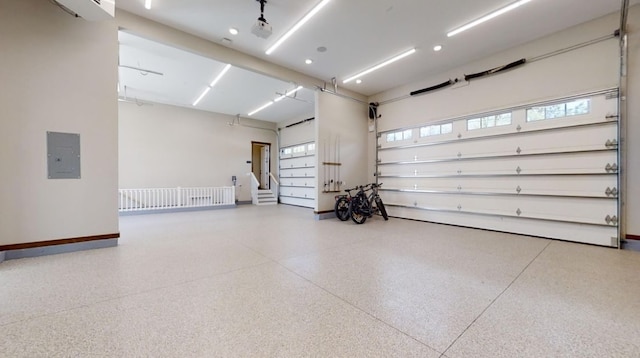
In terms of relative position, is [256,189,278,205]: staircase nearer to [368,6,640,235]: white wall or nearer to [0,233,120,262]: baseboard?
[0,233,120,262]: baseboard

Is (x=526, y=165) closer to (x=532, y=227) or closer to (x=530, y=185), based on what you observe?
(x=530, y=185)

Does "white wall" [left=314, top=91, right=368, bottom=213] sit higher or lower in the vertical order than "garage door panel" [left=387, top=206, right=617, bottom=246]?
higher

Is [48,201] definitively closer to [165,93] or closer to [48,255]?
[48,255]

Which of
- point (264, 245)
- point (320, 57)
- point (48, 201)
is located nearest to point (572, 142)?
point (320, 57)

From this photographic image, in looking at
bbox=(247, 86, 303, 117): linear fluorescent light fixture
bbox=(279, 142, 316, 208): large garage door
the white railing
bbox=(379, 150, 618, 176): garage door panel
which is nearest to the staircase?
bbox=(279, 142, 316, 208): large garage door

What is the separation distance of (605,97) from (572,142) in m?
0.74

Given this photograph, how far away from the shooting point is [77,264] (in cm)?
280

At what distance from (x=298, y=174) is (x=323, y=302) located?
7845mm

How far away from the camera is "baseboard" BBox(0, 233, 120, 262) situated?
2934 millimetres

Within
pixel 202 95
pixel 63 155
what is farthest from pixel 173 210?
pixel 63 155

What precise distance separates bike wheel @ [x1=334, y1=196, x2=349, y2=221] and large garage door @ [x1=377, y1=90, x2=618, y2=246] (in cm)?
159

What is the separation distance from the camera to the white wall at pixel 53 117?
2.95m

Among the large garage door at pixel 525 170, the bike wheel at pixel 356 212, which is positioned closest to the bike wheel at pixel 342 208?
the bike wheel at pixel 356 212

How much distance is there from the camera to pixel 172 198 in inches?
307
